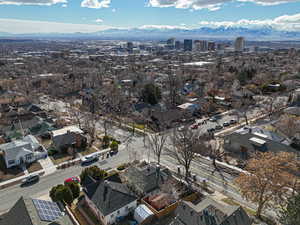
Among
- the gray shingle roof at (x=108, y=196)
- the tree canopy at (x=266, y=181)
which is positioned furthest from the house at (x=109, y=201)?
the tree canopy at (x=266, y=181)

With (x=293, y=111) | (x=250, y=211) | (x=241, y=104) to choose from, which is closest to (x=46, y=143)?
(x=250, y=211)

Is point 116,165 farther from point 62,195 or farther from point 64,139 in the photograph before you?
point 64,139

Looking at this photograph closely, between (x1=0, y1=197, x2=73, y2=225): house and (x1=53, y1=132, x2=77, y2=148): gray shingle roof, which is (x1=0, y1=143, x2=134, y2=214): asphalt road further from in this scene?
(x1=53, y1=132, x2=77, y2=148): gray shingle roof

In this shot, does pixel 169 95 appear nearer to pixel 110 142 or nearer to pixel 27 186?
pixel 110 142

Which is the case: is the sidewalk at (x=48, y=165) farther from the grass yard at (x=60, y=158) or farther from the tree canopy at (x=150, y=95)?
the tree canopy at (x=150, y=95)

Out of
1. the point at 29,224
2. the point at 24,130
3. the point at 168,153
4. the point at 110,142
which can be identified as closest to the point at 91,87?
the point at 24,130

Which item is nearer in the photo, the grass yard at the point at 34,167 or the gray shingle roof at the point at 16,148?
the grass yard at the point at 34,167
